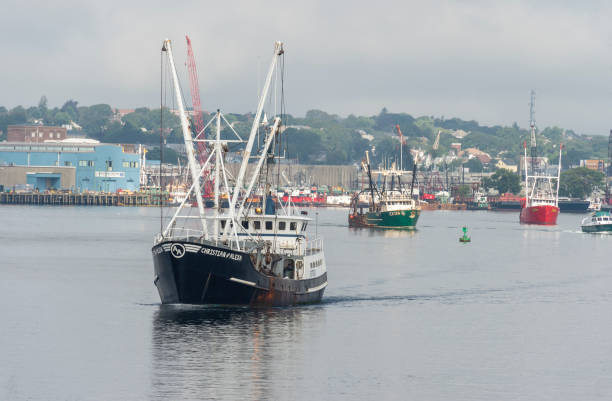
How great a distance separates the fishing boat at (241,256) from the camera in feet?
215

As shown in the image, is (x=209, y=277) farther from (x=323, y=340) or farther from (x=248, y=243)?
(x=323, y=340)

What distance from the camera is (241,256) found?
214 feet

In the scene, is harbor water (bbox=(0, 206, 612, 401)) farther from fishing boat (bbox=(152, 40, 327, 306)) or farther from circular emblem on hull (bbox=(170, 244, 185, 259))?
circular emblem on hull (bbox=(170, 244, 185, 259))

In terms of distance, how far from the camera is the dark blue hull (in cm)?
6500

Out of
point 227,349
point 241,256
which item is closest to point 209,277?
point 241,256

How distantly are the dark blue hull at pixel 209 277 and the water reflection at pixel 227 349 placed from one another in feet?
3.82

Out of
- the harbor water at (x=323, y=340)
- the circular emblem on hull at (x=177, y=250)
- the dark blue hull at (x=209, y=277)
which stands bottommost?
the harbor water at (x=323, y=340)

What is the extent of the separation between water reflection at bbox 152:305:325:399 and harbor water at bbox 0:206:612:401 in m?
0.10

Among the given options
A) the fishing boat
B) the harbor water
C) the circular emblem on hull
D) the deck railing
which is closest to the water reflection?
the harbor water

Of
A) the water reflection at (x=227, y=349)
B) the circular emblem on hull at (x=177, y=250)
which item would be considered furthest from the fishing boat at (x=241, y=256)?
the water reflection at (x=227, y=349)

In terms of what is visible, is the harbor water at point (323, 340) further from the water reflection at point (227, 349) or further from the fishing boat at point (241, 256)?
the fishing boat at point (241, 256)

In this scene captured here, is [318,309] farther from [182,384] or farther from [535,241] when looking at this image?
[535,241]

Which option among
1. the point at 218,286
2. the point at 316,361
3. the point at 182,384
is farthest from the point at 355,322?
the point at 182,384

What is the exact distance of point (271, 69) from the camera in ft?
254
